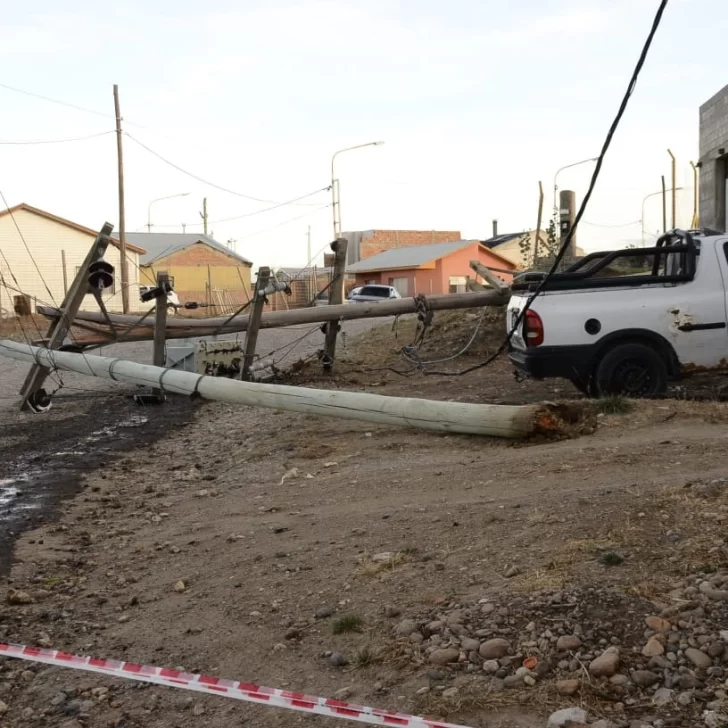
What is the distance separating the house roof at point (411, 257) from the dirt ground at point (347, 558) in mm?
47775

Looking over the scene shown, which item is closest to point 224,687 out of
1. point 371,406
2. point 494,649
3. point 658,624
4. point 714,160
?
point 494,649

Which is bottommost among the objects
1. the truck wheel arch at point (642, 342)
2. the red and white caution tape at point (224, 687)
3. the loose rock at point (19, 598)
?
the loose rock at point (19, 598)

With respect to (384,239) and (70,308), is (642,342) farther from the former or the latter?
(384,239)

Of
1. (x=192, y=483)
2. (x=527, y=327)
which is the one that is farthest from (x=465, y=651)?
(x=527, y=327)

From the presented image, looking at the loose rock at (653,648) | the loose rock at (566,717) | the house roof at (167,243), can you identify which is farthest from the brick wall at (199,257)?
the loose rock at (566,717)

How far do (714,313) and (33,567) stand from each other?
727 cm

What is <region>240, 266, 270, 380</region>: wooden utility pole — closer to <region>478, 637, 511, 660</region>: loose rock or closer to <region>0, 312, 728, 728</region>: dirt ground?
<region>0, 312, 728, 728</region>: dirt ground

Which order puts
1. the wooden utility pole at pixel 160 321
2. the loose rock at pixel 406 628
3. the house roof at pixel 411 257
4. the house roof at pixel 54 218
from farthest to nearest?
1. the house roof at pixel 411 257
2. the house roof at pixel 54 218
3. the wooden utility pole at pixel 160 321
4. the loose rock at pixel 406 628

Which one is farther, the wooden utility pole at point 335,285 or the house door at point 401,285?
the house door at point 401,285

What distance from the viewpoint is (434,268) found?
187 feet

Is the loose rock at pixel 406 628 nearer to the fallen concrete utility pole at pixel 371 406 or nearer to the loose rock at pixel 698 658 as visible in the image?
the loose rock at pixel 698 658

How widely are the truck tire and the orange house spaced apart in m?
45.8

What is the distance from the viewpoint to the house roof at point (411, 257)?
2226 inches

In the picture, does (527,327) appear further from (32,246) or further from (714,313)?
(32,246)
